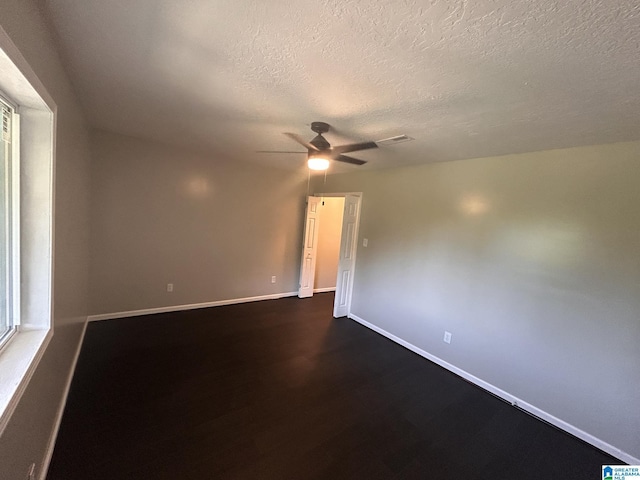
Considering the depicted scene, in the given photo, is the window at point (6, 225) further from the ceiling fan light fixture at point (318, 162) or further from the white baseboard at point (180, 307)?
the white baseboard at point (180, 307)

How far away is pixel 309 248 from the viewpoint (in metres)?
5.21

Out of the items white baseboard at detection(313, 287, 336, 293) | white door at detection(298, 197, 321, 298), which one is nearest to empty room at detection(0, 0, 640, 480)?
white door at detection(298, 197, 321, 298)

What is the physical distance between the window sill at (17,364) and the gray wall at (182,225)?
7.55 ft

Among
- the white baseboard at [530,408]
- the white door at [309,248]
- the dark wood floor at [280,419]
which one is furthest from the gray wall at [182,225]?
the white baseboard at [530,408]

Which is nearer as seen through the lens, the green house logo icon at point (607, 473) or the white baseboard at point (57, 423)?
the white baseboard at point (57, 423)

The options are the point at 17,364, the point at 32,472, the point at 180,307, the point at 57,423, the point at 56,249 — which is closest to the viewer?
the point at 17,364

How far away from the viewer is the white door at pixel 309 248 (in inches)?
200

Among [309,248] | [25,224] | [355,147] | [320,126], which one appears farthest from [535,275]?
[25,224]

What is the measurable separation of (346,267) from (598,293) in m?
2.90

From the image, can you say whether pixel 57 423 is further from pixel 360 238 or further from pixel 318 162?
pixel 360 238

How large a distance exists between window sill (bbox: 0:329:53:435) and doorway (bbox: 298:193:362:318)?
11.2ft

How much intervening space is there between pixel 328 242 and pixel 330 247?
5.0 inches

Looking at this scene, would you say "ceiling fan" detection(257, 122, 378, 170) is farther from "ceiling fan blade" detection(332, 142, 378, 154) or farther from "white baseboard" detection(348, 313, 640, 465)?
"white baseboard" detection(348, 313, 640, 465)

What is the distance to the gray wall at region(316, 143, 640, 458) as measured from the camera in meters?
2.08
